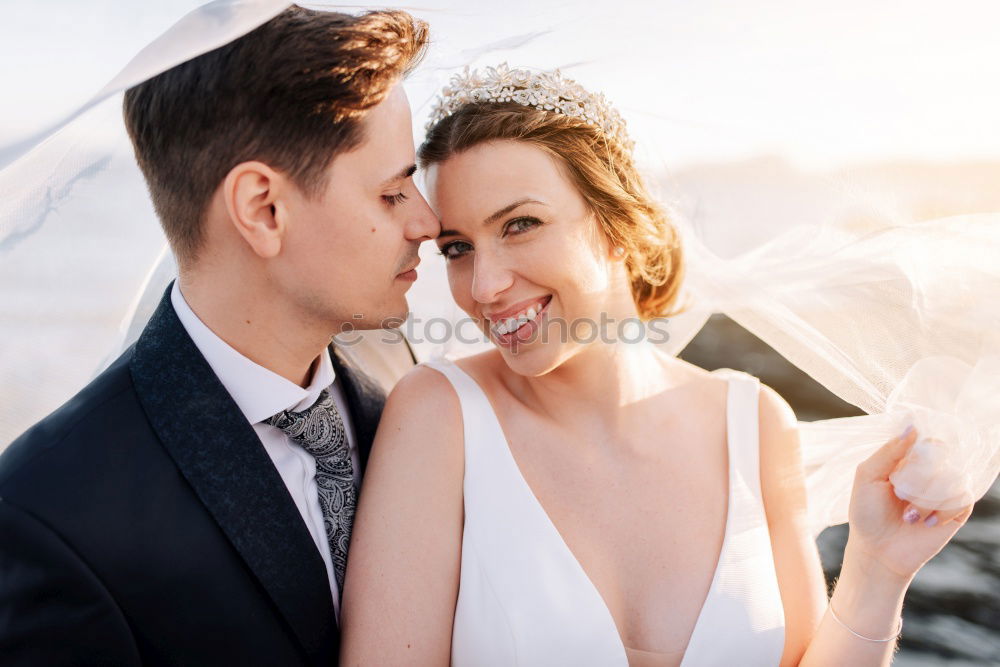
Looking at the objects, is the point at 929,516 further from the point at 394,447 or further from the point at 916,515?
the point at 394,447

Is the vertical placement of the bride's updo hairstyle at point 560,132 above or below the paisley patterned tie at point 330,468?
above

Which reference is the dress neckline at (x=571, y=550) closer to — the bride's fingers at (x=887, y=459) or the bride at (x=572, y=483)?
the bride at (x=572, y=483)

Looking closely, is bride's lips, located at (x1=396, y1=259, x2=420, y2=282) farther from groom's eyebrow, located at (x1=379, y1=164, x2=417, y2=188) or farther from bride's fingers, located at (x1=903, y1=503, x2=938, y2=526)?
bride's fingers, located at (x1=903, y1=503, x2=938, y2=526)

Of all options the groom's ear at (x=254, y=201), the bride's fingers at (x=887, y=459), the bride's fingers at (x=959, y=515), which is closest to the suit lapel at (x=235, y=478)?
the groom's ear at (x=254, y=201)

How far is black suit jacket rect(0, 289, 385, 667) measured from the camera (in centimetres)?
162

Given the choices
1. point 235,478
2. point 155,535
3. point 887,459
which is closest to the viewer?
point 155,535

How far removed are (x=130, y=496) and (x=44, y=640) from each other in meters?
0.31

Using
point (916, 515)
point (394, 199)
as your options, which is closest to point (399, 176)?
point (394, 199)

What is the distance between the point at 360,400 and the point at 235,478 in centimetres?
61

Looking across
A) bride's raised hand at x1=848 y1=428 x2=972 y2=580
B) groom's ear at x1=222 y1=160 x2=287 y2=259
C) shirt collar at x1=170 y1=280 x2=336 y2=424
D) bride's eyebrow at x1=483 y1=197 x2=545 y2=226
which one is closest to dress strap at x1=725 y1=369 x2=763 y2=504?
bride's raised hand at x1=848 y1=428 x2=972 y2=580

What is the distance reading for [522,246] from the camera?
2.25 metres

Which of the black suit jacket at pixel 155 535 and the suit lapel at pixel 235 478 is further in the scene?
the suit lapel at pixel 235 478

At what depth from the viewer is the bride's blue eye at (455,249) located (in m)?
2.36

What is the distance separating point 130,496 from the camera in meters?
1.75
